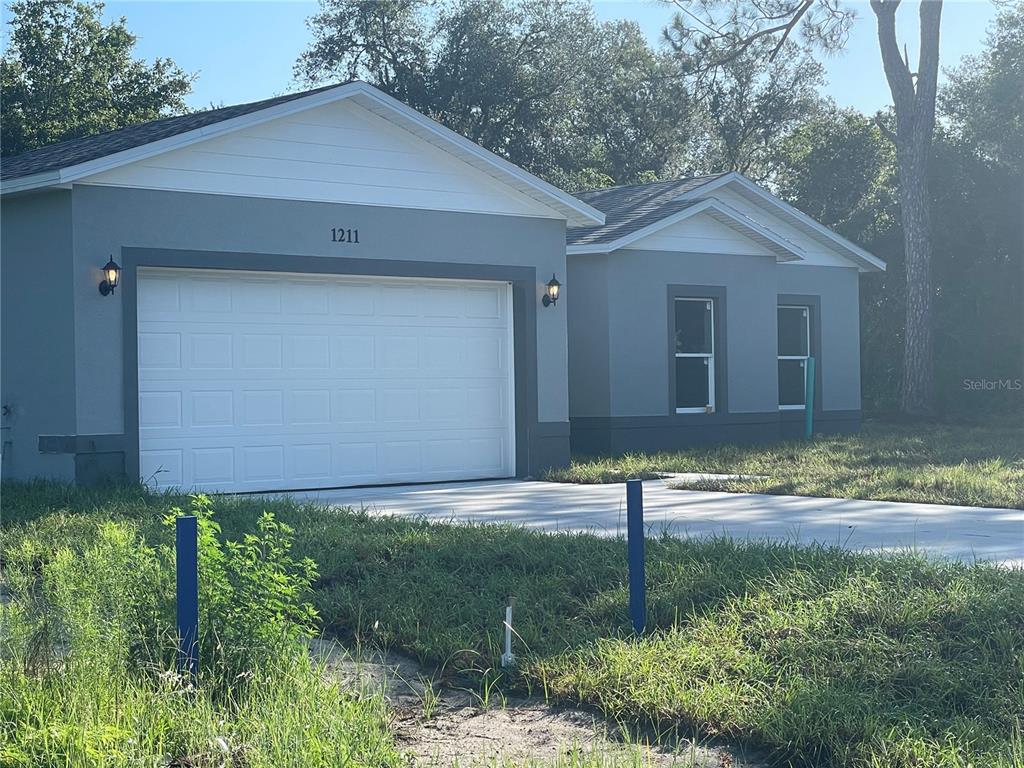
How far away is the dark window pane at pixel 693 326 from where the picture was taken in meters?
20.2

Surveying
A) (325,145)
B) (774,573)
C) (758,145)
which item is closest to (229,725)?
(774,573)

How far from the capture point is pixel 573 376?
19.6 m

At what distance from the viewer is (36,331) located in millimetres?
13633

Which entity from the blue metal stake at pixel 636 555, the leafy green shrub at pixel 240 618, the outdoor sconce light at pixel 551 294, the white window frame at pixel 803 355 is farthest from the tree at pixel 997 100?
the leafy green shrub at pixel 240 618

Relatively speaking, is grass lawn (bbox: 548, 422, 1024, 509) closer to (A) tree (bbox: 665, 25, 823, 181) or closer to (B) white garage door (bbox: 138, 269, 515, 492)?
(B) white garage door (bbox: 138, 269, 515, 492)

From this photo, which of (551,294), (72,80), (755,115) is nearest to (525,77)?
(755,115)

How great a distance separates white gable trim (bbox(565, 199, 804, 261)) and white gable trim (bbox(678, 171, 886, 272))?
0.78m

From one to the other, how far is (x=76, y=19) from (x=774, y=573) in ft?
101

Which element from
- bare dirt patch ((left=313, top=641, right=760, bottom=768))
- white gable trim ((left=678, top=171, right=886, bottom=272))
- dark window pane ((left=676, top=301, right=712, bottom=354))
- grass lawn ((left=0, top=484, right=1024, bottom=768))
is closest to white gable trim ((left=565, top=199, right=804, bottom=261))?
white gable trim ((left=678, top=171, right=886, bottom=272))

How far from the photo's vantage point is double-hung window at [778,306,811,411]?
73.7 ft

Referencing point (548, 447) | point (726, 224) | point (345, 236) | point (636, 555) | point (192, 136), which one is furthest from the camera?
point (726, 224)

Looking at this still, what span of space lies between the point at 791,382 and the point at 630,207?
438cm

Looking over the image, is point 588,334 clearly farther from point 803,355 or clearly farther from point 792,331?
point 803,355

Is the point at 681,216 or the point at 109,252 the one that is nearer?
the point at 109,252
